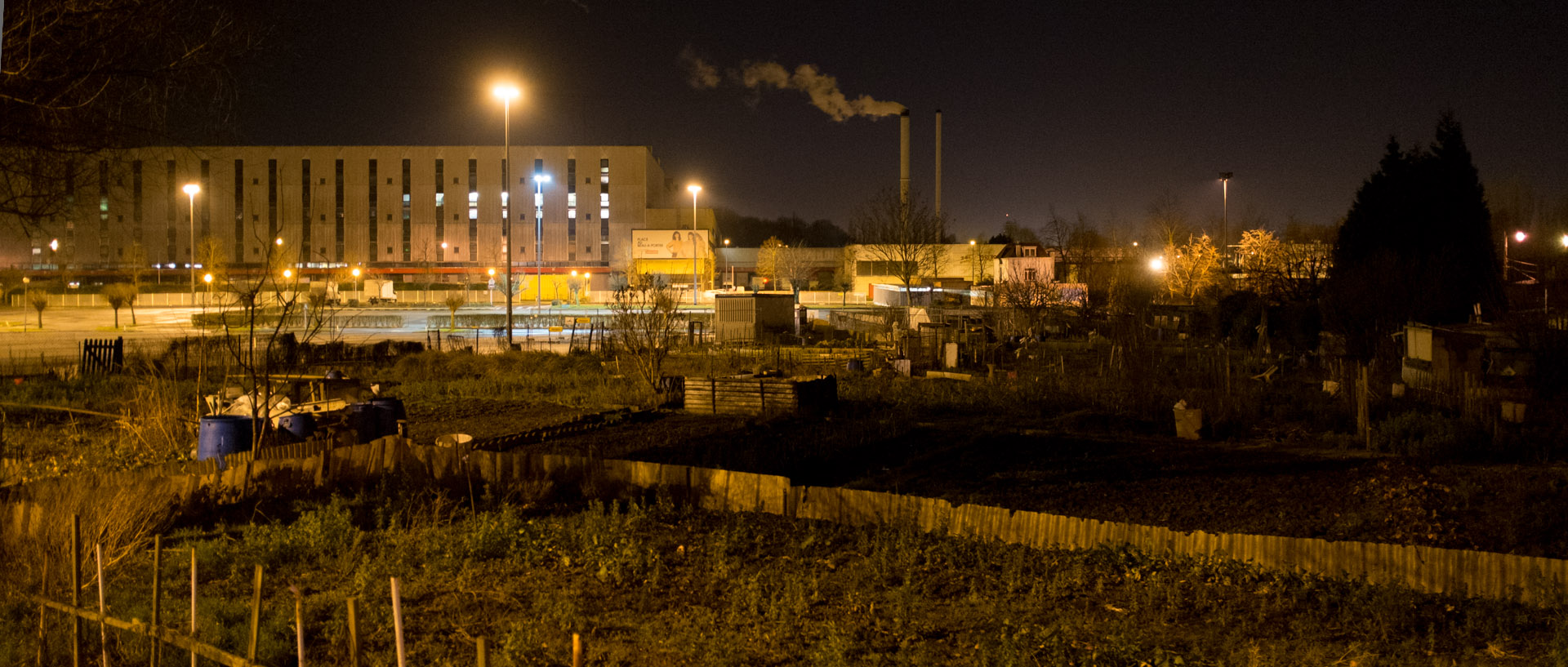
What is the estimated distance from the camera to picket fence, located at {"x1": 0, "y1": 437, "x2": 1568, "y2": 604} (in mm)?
6562

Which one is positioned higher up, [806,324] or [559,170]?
[559,170]

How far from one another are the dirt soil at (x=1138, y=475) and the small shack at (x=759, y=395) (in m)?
0.62

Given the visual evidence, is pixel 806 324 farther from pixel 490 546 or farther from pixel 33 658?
pixel 33 658

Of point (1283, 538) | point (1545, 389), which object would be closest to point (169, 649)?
point (1283, 538)

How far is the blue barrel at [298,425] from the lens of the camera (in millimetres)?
12055

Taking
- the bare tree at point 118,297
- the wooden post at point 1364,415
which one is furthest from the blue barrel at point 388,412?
the bare tree at point 118,297

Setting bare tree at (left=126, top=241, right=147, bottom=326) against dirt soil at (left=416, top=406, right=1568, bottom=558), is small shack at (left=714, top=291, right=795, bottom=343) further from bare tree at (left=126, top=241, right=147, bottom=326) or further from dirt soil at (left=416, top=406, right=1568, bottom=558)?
bare tree at (left=126, top=241, right=147, bottom=326)

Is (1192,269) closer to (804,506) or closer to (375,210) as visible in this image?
(804,506)

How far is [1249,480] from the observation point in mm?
10703

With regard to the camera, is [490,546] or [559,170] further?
[559,170]

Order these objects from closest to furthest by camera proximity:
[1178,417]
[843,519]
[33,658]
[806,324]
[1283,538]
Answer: [33,658] < [1283,538] < [843,519] < [1178,417] < [806,324]

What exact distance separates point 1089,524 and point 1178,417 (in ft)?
22.6

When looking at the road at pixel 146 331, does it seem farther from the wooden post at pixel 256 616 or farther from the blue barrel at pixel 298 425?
the wooden post at pixel 256 616

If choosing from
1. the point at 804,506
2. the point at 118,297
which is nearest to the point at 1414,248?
the point at 804,506
